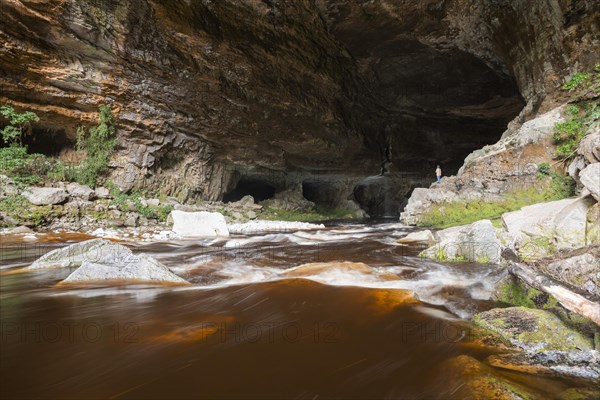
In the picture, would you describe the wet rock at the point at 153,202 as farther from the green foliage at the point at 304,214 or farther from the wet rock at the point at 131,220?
the green foliage at the point at 304,214

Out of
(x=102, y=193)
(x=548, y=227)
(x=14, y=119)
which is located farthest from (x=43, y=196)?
(x=548, y=227)

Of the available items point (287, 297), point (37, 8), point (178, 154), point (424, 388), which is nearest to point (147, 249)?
point (287, 297)

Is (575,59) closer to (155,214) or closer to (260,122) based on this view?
(260,122)

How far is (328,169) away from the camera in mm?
19609

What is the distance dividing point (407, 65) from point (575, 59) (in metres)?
7.02

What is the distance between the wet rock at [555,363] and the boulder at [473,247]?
9.56 ft

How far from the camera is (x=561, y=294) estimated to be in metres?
1.89

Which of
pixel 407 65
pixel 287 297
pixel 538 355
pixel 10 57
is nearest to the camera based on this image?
pixel 538 355

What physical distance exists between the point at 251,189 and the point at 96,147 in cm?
1187

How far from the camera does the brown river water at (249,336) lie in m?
Result: 1.50

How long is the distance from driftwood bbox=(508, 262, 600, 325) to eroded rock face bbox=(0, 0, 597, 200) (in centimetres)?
1016

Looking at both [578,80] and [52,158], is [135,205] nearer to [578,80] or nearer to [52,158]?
[52,158]

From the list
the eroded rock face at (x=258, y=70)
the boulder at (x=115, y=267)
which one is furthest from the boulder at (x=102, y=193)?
the boulder at (x=115, y=267)

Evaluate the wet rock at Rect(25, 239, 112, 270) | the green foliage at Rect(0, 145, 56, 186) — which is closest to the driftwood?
the wet rock at Rect(25, 239, 112, 270)
